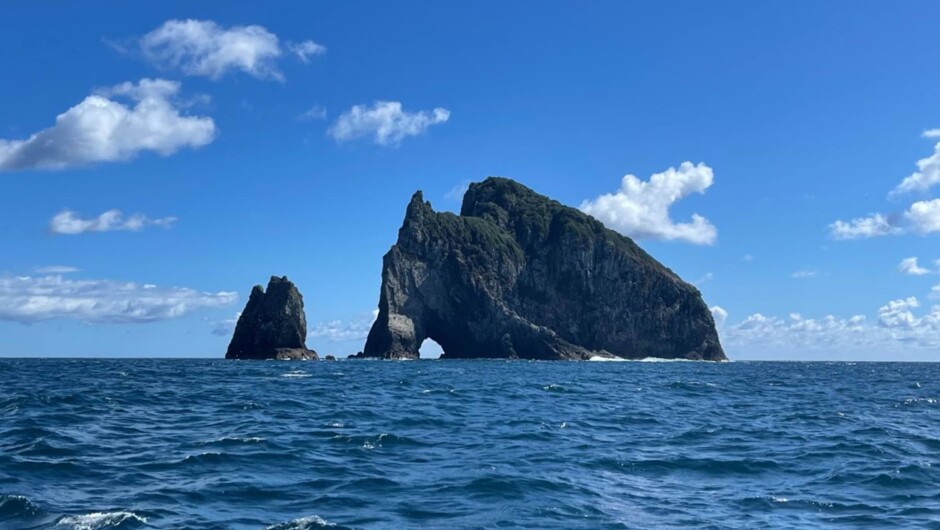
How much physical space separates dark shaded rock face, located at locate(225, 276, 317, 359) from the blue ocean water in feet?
380

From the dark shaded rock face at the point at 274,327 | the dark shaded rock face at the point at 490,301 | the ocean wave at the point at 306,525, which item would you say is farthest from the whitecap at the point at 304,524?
the dark shaded rock face at the point at 490,301

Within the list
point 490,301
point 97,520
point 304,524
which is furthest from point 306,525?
point 490,301

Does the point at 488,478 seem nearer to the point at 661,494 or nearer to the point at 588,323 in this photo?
the point at 661,494

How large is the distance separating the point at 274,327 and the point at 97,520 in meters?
144

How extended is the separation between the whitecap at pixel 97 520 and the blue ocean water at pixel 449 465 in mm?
62

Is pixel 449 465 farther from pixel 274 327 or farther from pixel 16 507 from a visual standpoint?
pixel 274 327

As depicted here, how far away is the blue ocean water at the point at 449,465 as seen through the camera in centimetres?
Result: 1619

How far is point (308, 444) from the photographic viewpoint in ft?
80.2

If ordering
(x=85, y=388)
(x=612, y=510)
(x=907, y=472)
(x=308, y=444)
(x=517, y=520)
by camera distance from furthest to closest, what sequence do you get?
(x=85, y=388) < (x=308, y=444) < (x=907, y=472) < (x=612, y=510) < (x=517, y=520)

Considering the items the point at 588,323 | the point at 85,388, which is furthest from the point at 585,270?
the point at 85,388

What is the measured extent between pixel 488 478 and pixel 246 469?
6301 millimetres

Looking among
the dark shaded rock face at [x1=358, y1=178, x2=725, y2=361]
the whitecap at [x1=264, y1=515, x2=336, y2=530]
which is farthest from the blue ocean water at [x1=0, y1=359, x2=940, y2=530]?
the dark shaded rock face at [x1=358, y1=178, x2=725, y2=361]

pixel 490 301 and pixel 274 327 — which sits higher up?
pixel 490 301

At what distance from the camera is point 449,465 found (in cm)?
2153
